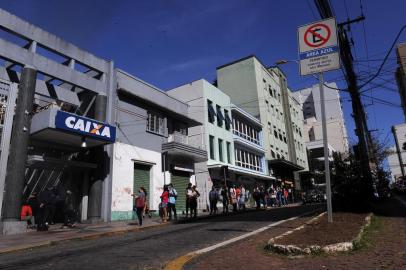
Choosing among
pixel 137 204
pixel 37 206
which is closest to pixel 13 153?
pixel 37 206

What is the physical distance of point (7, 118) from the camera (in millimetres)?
13523

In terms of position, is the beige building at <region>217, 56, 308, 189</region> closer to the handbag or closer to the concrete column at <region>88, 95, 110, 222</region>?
the concrete column at <region>88, 95, 110, 222</region>

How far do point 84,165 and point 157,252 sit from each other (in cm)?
1063

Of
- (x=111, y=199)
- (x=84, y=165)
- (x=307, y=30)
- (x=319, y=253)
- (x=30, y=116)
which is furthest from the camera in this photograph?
(x=111, y=199)

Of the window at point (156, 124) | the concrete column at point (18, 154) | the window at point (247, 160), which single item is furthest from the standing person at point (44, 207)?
the window at point (247, 160)

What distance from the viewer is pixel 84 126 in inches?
600

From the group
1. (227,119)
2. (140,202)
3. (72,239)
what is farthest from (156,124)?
(72,239)

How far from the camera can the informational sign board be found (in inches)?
368

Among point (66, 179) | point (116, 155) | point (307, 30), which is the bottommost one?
point (66, 179)

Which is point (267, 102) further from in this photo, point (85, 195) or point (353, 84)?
point (85, 195)

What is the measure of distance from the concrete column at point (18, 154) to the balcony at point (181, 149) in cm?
924

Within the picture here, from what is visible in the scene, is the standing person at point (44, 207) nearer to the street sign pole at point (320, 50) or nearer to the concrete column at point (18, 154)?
the concrete column at point (18, 154)

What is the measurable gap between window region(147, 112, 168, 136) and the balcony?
2.71 feet

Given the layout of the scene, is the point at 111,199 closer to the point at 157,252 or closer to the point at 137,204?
the point at 137,204
